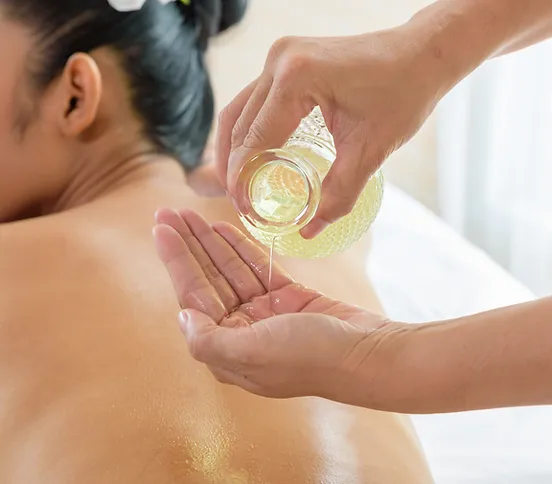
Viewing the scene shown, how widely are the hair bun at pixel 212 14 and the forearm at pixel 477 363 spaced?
76 cm

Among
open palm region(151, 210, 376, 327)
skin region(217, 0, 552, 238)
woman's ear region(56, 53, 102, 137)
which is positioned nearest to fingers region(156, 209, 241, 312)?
open palm region(151, 210, 376, 327)

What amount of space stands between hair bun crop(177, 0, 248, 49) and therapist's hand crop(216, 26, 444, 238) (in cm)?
49

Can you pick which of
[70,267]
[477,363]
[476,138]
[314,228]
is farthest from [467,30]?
[476,138]

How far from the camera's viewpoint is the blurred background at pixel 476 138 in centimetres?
178

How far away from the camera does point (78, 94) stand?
1.14 m

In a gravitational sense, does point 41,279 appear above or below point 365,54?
below

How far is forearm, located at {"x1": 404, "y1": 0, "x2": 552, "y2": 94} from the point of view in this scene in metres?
0.81

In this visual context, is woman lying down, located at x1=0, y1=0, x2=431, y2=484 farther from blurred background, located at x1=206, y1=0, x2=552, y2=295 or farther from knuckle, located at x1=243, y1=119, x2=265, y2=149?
blurred background, located at x1=206, y1=0, x2=552, y2=295

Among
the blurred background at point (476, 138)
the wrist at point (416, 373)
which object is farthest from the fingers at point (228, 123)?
the blurred background at point (476, 138)

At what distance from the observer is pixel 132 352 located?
2.63 ft

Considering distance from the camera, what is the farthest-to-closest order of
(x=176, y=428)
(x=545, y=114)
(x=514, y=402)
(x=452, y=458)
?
(x=545, y=114), (x=452, y=458), (x=176, y=428), (x=514, y=402)

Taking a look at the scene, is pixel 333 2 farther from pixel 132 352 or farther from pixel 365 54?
pixel 132 352

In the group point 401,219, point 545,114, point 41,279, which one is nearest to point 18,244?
point 41,279

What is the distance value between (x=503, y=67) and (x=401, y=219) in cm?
46
